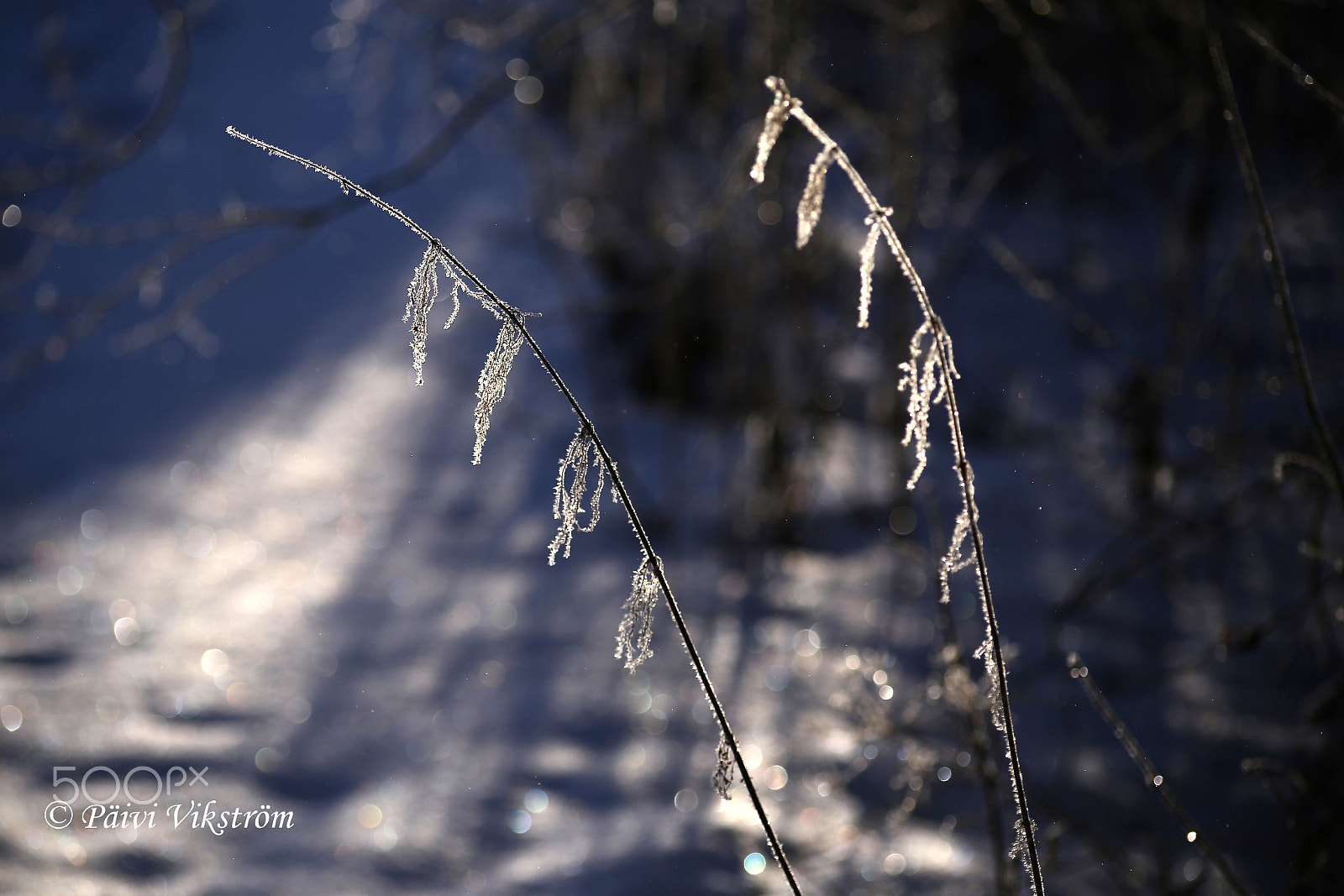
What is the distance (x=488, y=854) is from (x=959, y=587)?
1.33 meters

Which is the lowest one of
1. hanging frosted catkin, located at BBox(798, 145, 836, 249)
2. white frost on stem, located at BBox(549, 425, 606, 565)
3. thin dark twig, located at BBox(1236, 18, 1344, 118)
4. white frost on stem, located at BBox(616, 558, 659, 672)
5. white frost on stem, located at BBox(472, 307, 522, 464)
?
white frost on stem, located at BBox(616, 558, 659, 672)

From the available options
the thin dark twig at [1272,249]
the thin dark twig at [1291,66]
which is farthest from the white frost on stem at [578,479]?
the thin dark twig at [1291,66]

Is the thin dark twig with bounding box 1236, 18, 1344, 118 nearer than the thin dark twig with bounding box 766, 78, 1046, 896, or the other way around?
the thin dark twig with bounding box 766, 78, 1046, 896

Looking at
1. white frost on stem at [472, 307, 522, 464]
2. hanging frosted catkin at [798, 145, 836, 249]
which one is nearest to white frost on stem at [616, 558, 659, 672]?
white frost on stem at [472, 307, 522, 464]

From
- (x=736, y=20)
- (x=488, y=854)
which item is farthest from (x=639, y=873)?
(x=736, y=20)

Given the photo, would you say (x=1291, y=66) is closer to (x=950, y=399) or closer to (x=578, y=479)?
(x=950, y=399)

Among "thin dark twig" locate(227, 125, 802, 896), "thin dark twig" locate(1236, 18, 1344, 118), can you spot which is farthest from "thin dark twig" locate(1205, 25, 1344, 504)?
"thin dark twig" locate(227, 125, 802, 896)

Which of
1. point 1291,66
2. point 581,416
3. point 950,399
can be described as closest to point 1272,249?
point 1291,66

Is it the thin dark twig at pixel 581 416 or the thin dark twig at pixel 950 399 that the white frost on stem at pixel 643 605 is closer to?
the thin dark twig at pixel 581 416

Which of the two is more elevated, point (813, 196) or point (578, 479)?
point (813, 196)

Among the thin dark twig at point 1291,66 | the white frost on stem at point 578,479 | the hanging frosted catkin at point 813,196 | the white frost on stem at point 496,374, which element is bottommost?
the white frost on stem at point 578,479

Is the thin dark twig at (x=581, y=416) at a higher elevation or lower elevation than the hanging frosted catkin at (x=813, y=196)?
lower

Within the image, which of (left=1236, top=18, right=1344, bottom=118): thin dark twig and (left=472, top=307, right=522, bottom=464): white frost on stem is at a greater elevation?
(left=1236, top=18, right=1344, bottom=118): thin dark twig

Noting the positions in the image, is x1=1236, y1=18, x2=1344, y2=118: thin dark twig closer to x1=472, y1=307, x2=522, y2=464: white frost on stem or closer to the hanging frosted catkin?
the hanging frosted catkin
